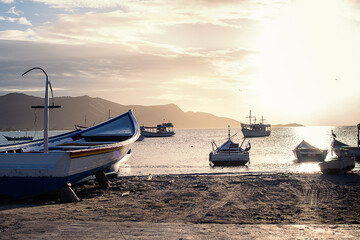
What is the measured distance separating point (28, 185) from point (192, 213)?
584 centimetres

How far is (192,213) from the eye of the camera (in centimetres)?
1059

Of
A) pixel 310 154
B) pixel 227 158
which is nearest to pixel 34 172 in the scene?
pixel 227 158

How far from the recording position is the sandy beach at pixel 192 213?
8.21 metres

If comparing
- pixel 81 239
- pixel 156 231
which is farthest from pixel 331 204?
pixel 81 239

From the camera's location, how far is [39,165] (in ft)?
39.8

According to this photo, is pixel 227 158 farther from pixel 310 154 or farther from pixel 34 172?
pixel 34 172

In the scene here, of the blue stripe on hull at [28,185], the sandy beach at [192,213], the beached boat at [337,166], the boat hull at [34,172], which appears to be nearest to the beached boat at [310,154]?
the beached boat at [337,166]

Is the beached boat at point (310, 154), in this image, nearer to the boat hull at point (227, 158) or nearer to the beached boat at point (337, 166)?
the boat hull at point (227, 158)

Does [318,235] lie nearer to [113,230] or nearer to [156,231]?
[156,231]

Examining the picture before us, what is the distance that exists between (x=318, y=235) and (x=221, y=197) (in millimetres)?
5565

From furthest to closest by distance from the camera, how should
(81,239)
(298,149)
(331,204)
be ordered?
(298,149)
(331,204)
(81,239)

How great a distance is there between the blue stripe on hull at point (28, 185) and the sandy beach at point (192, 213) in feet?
1.34

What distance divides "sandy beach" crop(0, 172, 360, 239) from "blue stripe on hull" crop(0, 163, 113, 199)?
407mm

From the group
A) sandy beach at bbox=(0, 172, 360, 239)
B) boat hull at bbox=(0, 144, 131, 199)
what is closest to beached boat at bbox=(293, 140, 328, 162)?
sandy beach at bbox=(0, 172, 360, 239)
